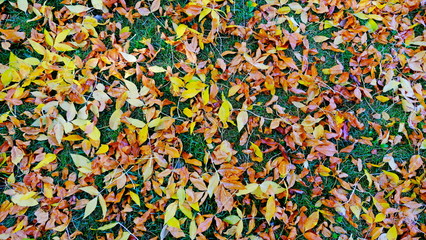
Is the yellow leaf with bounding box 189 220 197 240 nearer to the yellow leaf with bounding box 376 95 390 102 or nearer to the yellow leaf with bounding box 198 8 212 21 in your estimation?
the yellow leaf with bounding box 198 8 212 21

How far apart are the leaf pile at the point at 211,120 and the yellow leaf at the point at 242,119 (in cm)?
2

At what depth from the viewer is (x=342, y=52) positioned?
6.91ft

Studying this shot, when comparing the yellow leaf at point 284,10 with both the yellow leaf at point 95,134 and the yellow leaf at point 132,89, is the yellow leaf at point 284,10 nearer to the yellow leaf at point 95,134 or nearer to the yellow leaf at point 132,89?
the yellow leaf at point 132,89

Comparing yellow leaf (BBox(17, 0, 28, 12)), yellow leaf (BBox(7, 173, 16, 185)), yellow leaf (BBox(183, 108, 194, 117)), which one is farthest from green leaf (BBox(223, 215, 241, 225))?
yellow leaf (BBox(17, 0, 28, 12))

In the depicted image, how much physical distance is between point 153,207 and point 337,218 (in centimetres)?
105

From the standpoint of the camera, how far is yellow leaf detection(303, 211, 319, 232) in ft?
5.93

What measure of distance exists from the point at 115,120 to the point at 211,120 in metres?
0.55

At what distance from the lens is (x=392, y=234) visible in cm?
181

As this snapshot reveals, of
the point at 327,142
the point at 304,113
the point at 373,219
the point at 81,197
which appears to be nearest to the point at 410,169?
the point at 373,219

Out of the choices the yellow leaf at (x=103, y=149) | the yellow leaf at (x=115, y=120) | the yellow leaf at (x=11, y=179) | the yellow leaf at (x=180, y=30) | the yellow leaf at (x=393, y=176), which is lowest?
the yellow leaf at (x=11, y=179)

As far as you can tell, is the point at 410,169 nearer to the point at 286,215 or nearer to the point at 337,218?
the point at 337,218

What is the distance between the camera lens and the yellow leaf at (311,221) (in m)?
1.81

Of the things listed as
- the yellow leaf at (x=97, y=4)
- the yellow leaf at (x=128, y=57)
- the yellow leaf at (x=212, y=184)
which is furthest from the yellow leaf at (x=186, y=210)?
the yellow leaf at (x=97, y=4)

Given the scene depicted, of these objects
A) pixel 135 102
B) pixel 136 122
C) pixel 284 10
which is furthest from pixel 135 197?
pixel 284 10
